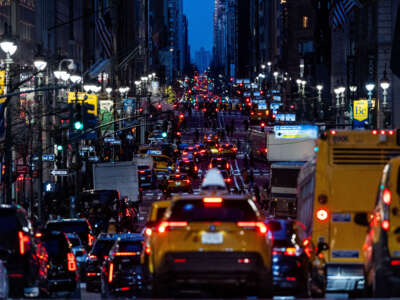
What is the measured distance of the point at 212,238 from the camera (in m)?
14.0

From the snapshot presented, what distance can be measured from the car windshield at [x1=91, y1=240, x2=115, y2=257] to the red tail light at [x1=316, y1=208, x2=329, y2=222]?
308 inches

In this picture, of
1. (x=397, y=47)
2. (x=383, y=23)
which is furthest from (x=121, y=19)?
(x=397, y=47)

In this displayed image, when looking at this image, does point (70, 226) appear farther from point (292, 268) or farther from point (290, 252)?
point (292, 268)

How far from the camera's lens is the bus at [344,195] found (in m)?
19.1

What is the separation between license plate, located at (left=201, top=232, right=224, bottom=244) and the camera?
13977 mm

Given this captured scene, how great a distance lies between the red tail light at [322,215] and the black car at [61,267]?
5.27 metres

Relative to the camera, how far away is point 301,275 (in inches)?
768

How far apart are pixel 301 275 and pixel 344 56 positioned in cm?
9265

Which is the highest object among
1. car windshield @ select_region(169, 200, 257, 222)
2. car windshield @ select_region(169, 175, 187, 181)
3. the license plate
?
car windshield @ select_region(169, 200, 257, 222)

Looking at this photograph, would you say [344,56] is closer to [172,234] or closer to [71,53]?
[71,53]

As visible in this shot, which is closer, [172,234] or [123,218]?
[172,234]

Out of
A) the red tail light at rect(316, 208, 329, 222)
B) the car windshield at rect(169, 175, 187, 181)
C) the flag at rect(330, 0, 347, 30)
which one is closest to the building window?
the flag at rect(330, 0, 347, 30)

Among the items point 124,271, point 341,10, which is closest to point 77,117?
point 124,271

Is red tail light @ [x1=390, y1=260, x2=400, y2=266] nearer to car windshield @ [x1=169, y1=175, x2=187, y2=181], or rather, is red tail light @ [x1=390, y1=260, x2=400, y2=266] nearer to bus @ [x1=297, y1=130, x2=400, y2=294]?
bus @ [x1=297, y1=130, x2=400, y2=294]
